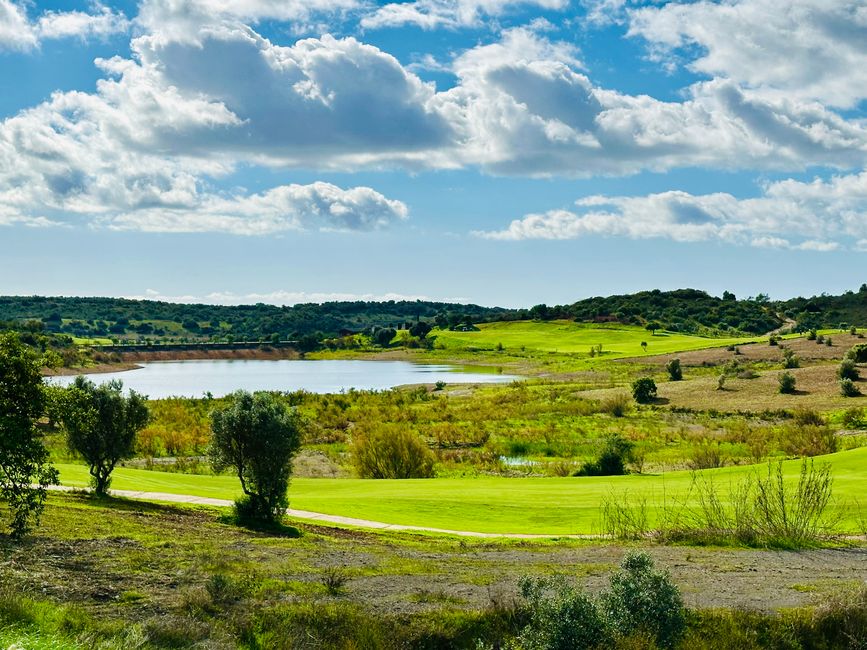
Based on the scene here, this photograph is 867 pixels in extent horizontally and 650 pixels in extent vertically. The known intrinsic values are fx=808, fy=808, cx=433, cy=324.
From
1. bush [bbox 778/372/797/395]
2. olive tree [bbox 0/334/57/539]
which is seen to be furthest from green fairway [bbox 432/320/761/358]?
olive tree [bbox 0/334/57/539]

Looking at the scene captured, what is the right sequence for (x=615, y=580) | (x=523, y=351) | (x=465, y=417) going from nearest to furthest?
(x=615, y=580) < (x=465, y=417) < (x=523, y=351)

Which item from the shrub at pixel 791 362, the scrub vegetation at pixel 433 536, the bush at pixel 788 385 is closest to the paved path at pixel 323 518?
the scrub vegetation at pixel 433 536

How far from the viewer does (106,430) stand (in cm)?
2498

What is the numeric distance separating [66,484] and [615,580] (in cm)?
2029

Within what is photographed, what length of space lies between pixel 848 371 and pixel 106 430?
57440 mm

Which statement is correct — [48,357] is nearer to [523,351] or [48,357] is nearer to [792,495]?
[792,495]

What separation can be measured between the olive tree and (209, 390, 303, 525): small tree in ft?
20.8

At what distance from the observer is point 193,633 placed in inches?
455

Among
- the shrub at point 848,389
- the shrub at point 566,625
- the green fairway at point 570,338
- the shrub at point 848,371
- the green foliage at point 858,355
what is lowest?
the shrub at point 566,625

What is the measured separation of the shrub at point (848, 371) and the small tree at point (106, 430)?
55.5 m

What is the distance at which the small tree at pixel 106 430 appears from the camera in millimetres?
24641

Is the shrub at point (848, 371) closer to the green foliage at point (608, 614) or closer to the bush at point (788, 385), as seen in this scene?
the bush at point (788, 385)

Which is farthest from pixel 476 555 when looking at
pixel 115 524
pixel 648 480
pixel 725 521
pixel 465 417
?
pixel 465 417

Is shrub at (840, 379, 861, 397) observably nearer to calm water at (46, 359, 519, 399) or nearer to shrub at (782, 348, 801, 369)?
shrub at (782, 348, 801, 369)
